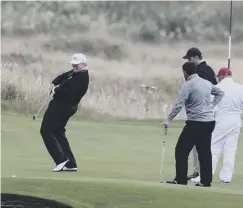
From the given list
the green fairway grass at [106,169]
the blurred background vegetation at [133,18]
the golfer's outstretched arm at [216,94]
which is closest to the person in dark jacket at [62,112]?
the green fairway grass at [106,169]

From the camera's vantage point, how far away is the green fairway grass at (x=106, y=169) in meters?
6.90

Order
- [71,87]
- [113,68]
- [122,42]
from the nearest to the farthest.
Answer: [71,87]
[113,68]
[122,42]

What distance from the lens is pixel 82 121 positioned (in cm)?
1507

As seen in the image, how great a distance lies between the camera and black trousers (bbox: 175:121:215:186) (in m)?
8.22

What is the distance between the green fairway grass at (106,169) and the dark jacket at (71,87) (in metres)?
0.86

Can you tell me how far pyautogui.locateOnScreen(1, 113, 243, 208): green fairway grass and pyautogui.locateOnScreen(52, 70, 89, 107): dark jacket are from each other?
34.0 inches

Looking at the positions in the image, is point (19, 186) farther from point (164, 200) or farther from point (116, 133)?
point (116, 133)

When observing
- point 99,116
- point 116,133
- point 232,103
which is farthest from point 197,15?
point 232,103

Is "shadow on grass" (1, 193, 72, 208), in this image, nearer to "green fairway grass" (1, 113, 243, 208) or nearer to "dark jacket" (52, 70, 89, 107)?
"green fairway grass" (1, 113, 243, 208)

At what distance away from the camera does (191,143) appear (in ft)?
26.9

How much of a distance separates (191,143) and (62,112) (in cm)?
189

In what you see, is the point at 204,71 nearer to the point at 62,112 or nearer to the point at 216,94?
the point at 216,94

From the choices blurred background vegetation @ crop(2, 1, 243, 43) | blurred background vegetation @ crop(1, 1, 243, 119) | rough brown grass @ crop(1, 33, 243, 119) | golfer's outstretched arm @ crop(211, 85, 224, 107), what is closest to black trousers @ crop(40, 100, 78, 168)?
golfer's outstretched arm @ crop(211, 85, 224, 107)

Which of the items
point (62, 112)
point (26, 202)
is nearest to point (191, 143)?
point (62, 112)
